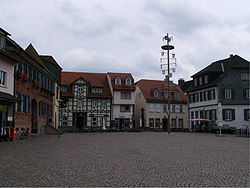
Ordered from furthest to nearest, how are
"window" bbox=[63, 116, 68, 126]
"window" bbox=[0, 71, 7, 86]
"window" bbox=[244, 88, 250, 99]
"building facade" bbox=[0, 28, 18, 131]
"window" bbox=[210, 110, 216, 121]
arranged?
"window" bbox=[63, 116, 68, 126] → "window" bbox=[210, 110, 216, 121] → "window" bbox=[244, 88, 250, 99] → "window" bbox=[0, 71, 7, 86] → "building facade" bbox=[0, 28, 18, 131]

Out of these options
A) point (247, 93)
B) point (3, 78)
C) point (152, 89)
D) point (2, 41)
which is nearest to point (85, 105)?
point (152, 89)

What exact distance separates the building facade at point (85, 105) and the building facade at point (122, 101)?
1.08 meters

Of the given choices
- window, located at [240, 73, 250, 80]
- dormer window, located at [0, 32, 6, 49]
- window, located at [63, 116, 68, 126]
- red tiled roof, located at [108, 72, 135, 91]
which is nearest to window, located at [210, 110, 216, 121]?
window, located at [240, 73, 250, 80]

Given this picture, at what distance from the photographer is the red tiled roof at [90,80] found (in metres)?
54.1

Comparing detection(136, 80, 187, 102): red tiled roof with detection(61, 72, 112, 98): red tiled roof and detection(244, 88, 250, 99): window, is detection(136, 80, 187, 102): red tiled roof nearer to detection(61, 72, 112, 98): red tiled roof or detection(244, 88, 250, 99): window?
detection(61, 72, 112, 98): red tiled roof

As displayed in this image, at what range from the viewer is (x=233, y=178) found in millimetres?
7664

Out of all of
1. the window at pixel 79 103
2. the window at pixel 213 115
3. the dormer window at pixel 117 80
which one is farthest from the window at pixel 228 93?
the window at pixel 79 103

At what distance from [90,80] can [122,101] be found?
7098 mm

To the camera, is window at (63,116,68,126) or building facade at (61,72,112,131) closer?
window at (63,116,68,126)

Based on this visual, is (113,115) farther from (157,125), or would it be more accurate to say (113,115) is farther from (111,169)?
(111,169)

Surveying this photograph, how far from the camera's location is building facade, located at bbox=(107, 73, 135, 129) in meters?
54.2

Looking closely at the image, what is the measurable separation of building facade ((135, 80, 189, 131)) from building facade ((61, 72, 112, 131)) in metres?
7.27

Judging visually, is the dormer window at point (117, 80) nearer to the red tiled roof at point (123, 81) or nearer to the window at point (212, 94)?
the red tiled roof at point (123, 81)

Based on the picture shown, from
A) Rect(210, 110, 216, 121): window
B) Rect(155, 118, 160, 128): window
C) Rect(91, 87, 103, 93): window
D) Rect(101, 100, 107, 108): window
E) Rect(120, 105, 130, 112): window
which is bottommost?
Rect(155, 118, 160, 128): window
